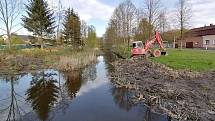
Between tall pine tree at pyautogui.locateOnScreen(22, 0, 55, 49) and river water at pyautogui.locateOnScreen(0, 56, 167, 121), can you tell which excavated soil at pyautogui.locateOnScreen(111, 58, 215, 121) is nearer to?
river water at pyautogui.locateOnScreen(0, 56, 167, 121)

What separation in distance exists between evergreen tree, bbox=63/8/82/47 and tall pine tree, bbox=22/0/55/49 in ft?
9.64

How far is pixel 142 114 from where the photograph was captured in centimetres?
929

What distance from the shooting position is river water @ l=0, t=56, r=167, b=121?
907cm

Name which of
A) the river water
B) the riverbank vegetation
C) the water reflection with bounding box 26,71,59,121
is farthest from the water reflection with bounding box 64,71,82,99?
the riverbank vegetation

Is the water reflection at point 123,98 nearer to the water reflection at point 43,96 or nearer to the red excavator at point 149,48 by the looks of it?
the water reflection at point 43,96

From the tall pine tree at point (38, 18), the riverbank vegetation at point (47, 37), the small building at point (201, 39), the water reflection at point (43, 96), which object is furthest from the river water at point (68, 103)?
the small building at point (201, 39)

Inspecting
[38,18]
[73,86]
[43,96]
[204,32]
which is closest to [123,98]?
[43,96]

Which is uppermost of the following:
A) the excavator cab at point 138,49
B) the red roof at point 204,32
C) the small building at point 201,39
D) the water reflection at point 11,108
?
the red roof at point 204,32

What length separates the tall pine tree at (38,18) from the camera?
39.9m

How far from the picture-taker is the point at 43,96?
12.5 metres

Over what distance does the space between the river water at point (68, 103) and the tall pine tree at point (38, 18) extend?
25.6m

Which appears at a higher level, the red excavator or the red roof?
the red roof

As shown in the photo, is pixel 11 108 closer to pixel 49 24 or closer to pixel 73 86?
pixel 73 86

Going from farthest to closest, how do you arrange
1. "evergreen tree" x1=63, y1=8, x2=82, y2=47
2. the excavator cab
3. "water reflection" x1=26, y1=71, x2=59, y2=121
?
"evergreen tree" x1=63, y1=8, x2=82, y2=47
the excavator cab
"water reflection" x1=26, y1=71, x2=59, y2=121
